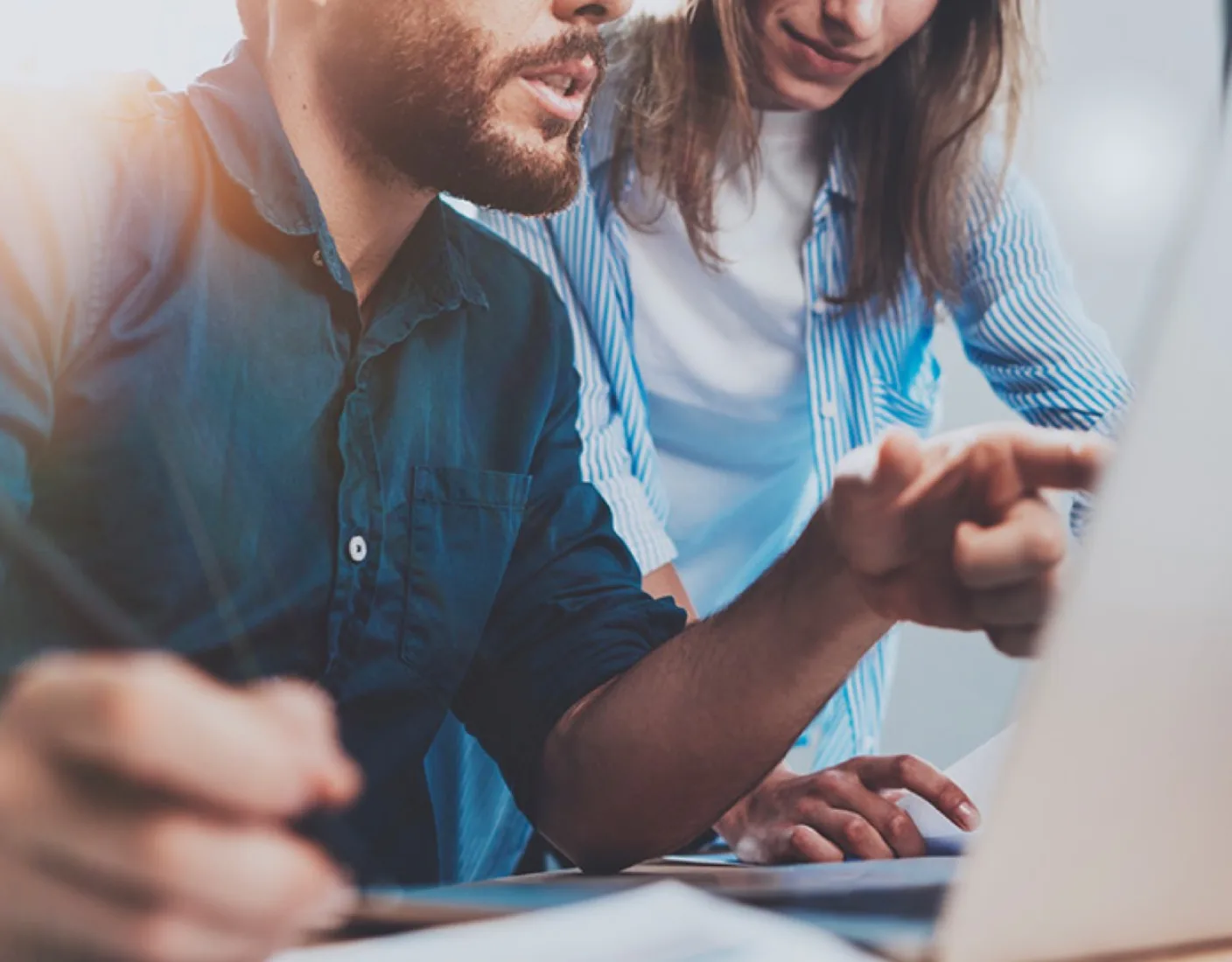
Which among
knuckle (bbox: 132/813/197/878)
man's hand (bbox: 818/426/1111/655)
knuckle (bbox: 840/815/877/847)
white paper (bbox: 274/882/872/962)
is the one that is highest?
man's hand (bbox: 818/426/1111/655)

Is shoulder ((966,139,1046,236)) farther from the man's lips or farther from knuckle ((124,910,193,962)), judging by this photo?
knuckle ((124,910,193,962))

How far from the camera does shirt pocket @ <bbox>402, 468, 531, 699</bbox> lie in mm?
554

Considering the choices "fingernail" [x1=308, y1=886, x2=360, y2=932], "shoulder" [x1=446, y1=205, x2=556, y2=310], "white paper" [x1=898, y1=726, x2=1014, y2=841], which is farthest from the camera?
"shoulder" [x1=446, y1=205, x2=556, y2=310]

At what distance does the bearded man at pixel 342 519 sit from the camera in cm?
27

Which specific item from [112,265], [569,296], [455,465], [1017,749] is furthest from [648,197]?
[1017,749]

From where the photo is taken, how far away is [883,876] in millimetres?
502

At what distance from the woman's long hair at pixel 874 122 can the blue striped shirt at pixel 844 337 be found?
11mm

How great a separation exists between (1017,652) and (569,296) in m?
0.33

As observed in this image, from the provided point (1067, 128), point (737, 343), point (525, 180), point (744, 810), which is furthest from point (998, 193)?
point (744, 810)

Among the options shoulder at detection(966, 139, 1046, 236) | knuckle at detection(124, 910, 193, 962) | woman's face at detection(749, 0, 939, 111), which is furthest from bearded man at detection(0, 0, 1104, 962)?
shoulder at detection(966, 139, 1046, 236)

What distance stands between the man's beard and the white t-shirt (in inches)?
4.6

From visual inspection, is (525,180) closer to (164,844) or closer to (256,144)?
(256,144)

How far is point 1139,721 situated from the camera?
Answer: 353 millimetres

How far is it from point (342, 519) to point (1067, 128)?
41 cm
